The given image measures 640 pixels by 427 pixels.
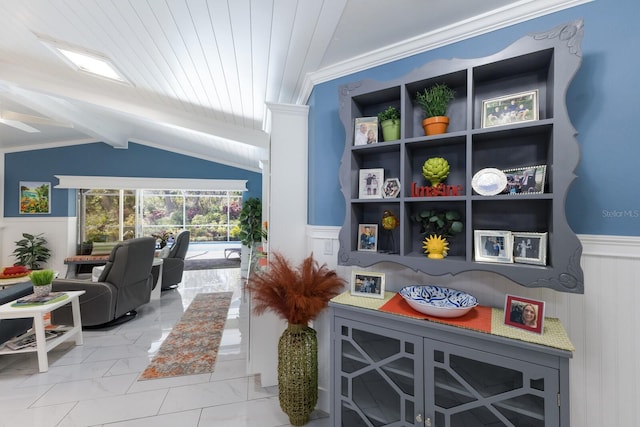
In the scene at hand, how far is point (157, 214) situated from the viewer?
8289 mm

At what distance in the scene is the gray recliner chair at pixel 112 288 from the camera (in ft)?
10.1

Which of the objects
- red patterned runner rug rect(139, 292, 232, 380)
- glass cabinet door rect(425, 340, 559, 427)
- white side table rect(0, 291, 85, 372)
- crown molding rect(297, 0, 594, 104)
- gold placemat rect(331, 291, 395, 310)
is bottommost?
red patterned runner rug rect(139, 292, 232, 380)

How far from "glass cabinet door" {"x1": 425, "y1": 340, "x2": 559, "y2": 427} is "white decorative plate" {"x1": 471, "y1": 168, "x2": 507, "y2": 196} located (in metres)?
0.70

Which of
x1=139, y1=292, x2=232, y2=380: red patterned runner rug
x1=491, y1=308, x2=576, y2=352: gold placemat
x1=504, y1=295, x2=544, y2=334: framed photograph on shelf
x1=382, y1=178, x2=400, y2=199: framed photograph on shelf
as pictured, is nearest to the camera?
x1=491, y1=308, x2=576, y2=352: gold placemat

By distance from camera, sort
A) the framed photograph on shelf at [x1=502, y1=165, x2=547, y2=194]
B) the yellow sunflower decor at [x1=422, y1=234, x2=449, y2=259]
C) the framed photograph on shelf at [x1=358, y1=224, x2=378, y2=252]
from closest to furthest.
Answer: the framed photograph on shelf at [x1=502, y1=165, x2=547, y2=194]
the yellow sunflower decor at [x1=422, y1=234, x2=449, y2=259]
the framed photograph on shelf at [x1=358, y1=224, x2=378, y2=252]

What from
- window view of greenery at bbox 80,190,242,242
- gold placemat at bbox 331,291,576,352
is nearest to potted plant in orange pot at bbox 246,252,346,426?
gold placemat at bbox 331,291,576,352

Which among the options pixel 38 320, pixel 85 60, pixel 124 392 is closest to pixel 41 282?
pixel 38 320

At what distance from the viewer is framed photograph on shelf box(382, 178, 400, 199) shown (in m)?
1.58

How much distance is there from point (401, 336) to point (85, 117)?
6.02 m

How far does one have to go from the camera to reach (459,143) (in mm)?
1492

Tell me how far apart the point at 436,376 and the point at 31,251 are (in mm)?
7776

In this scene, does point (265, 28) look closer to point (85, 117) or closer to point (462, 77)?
point (462, 77)

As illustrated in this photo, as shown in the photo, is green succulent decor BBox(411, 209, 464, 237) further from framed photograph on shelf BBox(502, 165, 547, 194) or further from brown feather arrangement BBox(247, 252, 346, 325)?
brown feather arrangement BBox(247, 252, 346, 325)

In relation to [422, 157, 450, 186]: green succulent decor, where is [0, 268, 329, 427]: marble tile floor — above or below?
below
